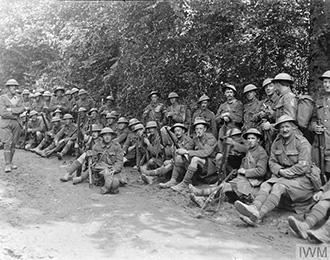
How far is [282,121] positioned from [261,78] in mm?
4142

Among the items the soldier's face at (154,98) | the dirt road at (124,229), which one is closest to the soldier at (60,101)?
the soldier's face at (154,98)

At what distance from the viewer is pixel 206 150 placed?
28.5ft

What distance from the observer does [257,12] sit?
10.1 meters

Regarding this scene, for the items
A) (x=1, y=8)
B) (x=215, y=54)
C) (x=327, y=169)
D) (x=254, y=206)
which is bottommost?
(x=254, y=206)

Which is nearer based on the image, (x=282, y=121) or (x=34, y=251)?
(x=34, y=251)

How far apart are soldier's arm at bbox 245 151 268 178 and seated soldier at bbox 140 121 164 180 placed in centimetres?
322

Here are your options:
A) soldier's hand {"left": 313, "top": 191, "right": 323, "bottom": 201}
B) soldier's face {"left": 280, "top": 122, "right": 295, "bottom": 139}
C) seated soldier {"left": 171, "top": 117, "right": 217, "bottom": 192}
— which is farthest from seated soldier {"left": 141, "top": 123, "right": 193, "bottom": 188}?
soldier's hand {"left": 313, "top": 191, "right": 323, "bottom": 201}

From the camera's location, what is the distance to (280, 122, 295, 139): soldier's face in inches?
268

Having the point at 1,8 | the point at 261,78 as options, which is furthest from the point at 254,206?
the point at 1,8

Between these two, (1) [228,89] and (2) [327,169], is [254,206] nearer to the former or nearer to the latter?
(2) [327,169]

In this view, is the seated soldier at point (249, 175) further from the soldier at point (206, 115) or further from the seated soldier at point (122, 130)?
the seated soldier at point (122, 130)

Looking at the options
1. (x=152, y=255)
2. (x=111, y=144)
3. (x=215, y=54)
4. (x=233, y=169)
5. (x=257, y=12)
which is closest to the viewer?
(x=152, y=255)

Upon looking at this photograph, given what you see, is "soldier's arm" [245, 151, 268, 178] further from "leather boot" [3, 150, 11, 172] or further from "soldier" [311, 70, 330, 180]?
"leather boot" [3, 150, 11, 172]

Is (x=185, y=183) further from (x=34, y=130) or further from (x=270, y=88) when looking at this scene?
(x=34, y=130)
